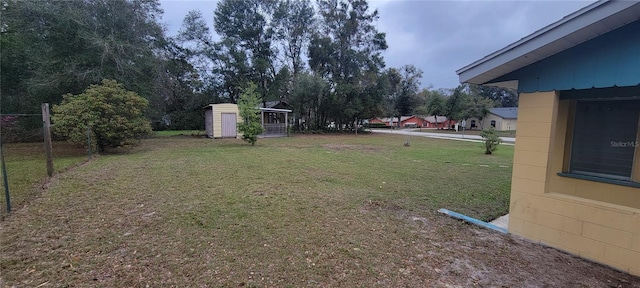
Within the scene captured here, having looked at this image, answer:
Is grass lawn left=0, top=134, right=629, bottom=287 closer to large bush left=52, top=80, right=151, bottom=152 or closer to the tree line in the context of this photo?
large bush left=52, top=80, right=151, bottom=152

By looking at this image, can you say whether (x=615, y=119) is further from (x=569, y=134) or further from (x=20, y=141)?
(x=20, y=141)

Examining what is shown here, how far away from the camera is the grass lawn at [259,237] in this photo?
2439mm

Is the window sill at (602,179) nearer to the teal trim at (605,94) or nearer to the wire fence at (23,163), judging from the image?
the teal trim at (605,94)

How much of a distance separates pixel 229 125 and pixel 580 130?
18.4 metres

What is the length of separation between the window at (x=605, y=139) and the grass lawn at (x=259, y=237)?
131 cm

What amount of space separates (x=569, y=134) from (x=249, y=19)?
28118mm

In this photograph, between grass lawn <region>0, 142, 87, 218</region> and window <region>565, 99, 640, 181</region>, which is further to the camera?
grass lawn <region>0, 142, 87, 218</region>

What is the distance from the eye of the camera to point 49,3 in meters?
11.8

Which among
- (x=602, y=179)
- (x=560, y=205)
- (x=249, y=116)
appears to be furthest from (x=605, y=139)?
(x=249, y=116)

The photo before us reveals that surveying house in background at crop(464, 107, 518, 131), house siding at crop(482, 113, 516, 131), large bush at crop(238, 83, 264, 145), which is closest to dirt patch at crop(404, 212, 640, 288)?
large bush at crop(238, 83, 264, 145)

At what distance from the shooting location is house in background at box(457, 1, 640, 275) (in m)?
2.59

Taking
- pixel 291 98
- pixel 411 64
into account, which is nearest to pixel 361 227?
pixel 291 98

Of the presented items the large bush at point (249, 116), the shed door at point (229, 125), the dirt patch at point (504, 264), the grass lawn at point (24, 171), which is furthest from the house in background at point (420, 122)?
the dirt patch at point (504, 264)

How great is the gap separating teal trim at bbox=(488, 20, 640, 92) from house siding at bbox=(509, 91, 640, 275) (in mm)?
172
